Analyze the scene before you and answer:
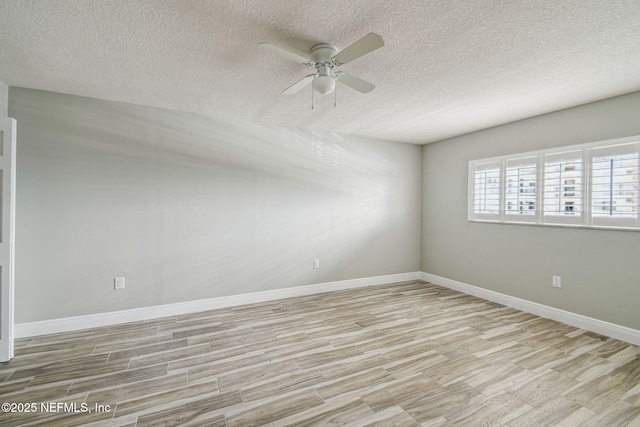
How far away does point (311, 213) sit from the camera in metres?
4.27

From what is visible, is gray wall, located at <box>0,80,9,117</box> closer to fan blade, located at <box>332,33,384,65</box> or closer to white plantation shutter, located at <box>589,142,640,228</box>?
fan blade, located at <box>332,33,384,65</box>

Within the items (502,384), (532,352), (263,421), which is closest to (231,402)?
(263,421)

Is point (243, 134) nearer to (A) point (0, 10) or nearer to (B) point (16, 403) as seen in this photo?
(A) point (0, 10)

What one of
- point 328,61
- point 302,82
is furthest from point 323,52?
point 302,82

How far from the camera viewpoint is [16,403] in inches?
74.2

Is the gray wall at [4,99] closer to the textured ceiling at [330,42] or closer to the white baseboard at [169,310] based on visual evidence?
the textured ceiling at [330,42]

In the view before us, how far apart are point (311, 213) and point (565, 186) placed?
3.15 m

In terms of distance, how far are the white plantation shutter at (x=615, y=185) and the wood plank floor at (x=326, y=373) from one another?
1224mm

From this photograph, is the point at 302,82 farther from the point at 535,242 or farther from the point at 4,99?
the point at 535,242

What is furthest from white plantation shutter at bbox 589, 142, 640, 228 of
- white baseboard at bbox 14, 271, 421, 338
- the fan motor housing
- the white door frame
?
the white door frame

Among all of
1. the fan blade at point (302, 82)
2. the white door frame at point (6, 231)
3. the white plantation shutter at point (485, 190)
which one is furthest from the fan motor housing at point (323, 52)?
the white plantation shutter at point (485, 190)

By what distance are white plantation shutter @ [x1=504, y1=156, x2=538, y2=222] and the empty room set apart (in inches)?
1.1

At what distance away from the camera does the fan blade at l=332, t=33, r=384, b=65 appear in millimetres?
1603

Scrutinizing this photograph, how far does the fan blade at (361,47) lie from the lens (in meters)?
1.60
